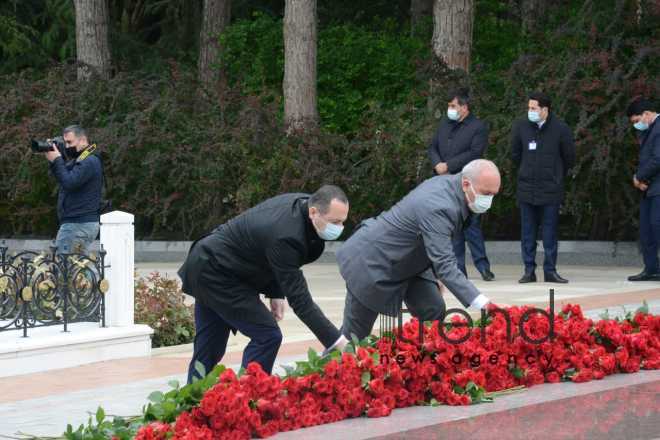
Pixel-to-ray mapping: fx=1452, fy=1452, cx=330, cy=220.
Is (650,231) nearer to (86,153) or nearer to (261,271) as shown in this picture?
(86,153)

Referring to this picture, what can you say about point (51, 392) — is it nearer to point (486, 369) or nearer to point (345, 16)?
point (486, 369)

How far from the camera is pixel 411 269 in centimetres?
821

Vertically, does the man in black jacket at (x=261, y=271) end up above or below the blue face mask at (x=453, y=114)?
below

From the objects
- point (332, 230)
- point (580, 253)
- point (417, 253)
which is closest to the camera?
point (332, 230)

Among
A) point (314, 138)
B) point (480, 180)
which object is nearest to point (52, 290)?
point (480, 180)

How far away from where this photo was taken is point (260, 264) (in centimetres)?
785

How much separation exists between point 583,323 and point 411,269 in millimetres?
1307

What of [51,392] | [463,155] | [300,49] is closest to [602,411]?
[51,392]

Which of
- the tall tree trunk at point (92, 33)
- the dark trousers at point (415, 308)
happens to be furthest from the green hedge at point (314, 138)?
the dark trousers at point (415, 308)

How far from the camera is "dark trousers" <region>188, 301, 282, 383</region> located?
311 inches

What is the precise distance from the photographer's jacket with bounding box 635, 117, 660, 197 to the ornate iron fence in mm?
6256

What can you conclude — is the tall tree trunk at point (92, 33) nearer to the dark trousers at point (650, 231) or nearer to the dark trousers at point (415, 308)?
the dark trousers at point (650, 231)

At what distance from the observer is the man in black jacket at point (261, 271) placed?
7516mm

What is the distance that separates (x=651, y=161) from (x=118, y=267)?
620 centimetres
